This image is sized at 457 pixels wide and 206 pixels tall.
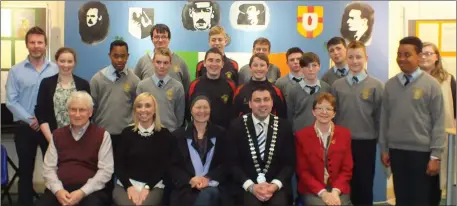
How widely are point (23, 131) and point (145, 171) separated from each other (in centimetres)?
126

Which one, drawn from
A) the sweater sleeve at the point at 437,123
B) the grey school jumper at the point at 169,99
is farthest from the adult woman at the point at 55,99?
the sweater sleeve at the point at 437,123

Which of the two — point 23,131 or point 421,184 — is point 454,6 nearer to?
point 421,184

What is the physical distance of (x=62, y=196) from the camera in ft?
10.5

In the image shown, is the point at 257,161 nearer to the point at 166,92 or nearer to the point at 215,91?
the point at 215,91

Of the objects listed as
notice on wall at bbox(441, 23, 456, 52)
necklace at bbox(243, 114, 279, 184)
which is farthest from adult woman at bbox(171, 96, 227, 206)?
notice on wall at bbox(441, 23, 456, 52)

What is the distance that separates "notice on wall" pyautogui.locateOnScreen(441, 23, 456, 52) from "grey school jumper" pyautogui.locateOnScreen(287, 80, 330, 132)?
2.32m

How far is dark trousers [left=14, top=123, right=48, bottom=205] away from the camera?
4.03 m

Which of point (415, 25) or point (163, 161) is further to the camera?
point (415, 25)

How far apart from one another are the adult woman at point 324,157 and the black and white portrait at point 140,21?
231cm

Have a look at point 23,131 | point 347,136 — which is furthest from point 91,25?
point 347,136

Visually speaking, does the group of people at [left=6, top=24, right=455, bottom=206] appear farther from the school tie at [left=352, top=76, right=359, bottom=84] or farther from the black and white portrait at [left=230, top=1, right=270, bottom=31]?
the black and white portrait at [left=230, top=1, right=270, bottom=31]

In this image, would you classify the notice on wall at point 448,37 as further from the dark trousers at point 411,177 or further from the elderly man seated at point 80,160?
the elderly man seated at point 80,160

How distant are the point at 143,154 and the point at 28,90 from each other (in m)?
1.29

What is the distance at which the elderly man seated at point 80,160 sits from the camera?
328 centimetres
